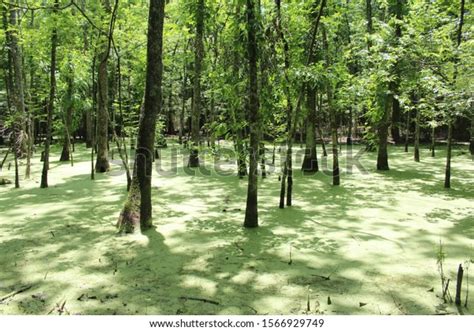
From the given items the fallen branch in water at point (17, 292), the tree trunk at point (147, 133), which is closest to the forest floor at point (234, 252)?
the fallen branch in water at point (17, 292)

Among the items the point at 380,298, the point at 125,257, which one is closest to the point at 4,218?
the point at 125,257

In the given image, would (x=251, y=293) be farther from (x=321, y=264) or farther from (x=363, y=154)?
(x=363, y=154)

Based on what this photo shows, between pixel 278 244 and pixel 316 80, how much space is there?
3.11 metres

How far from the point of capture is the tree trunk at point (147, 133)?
267 inches

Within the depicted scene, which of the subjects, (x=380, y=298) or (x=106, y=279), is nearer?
(x=380, y=298)

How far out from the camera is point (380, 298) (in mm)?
4523

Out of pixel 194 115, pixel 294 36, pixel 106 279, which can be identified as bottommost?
pixel 106 279

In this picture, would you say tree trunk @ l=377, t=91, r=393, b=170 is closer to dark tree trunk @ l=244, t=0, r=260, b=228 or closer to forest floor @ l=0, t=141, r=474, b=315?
forest floor @ l=0, t=141, r=474, b=315

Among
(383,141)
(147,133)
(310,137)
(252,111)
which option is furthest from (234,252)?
(383,141)

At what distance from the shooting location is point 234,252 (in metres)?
6.12

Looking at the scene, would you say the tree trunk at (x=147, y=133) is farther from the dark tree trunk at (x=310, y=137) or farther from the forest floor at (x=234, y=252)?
the dark tree trunk at (x=310, y=137)

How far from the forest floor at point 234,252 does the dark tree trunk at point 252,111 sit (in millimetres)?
359

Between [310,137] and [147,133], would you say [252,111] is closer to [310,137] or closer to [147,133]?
[147,133]

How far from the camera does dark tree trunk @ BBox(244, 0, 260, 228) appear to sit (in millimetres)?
6699
